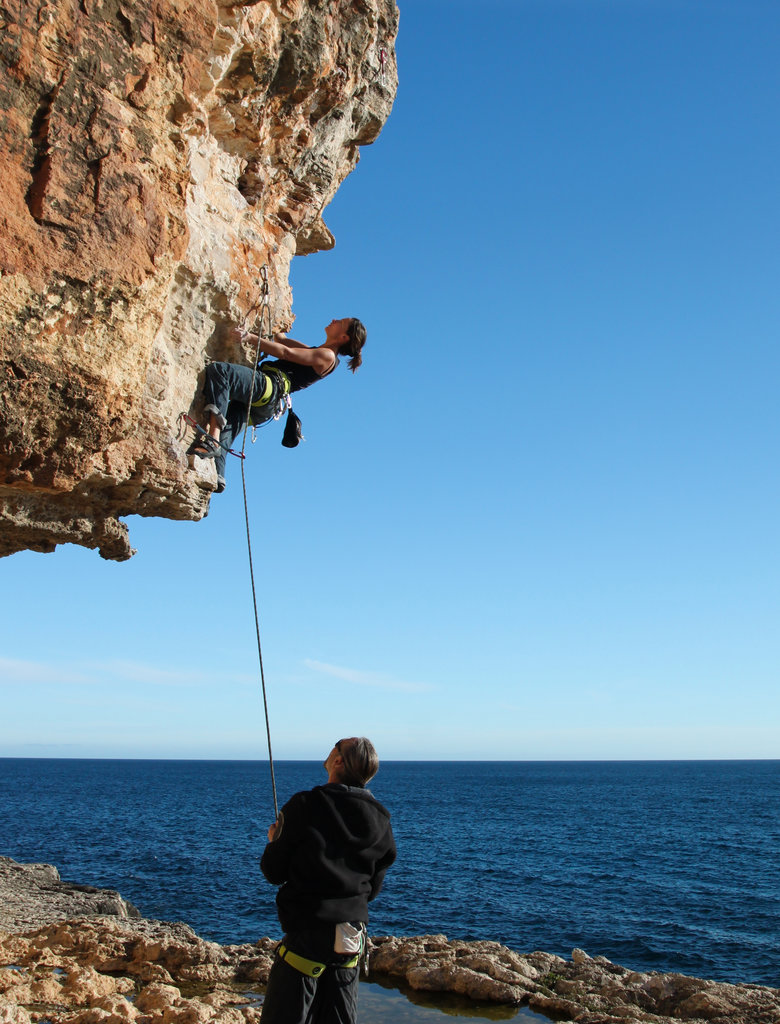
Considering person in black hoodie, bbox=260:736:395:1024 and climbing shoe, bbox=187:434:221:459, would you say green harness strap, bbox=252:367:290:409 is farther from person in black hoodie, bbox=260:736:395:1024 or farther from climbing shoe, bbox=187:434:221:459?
person in black hoodie, bbox=260:736:395:1024

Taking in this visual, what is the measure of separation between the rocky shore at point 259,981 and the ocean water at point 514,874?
856 cm

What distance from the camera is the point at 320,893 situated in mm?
3600

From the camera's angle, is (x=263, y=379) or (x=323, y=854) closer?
(x=323, y=854)

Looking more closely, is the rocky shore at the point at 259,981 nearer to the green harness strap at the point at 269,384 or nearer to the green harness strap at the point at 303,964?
the green harness strap at the point at 303,964

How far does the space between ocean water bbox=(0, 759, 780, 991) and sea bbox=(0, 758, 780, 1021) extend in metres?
0.10

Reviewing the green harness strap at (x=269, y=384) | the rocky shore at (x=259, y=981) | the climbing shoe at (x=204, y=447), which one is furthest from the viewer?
the rocky shore at (x=259, y=981)

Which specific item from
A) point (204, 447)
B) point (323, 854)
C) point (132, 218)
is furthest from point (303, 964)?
point (132, 218)

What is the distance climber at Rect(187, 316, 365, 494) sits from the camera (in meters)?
7.10

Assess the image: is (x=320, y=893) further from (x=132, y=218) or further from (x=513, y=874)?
(x=513, y=874)

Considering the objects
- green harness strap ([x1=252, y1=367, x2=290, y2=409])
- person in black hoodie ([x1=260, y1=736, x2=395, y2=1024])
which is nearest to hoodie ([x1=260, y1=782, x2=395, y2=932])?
person in black hoodie ([x1=260, y1=736, x2=395, y2=1024])

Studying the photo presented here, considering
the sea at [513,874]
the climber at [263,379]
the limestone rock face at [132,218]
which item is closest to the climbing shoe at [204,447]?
the climber at [263,379]

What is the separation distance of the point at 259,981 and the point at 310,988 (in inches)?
377

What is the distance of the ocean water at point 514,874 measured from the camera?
931 inches

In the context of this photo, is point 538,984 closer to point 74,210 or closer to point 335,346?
point 335,346
